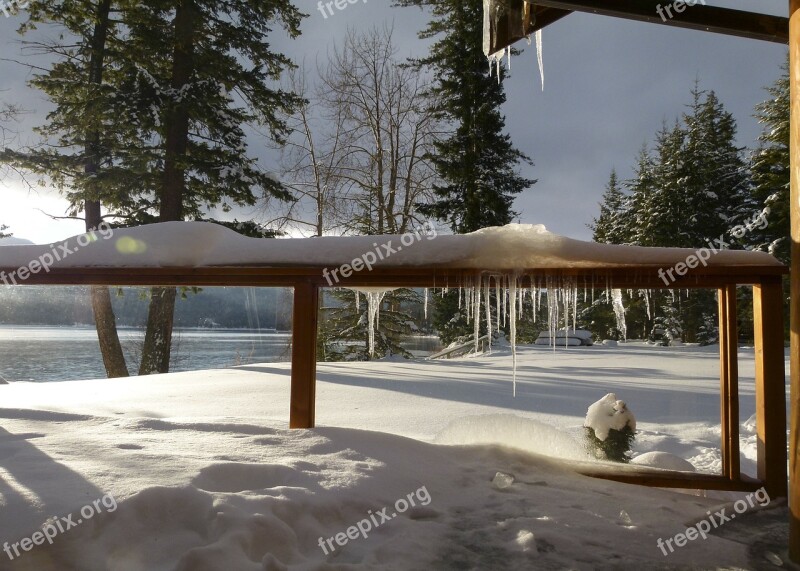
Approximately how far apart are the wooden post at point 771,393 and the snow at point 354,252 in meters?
0.25

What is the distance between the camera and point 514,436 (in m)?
4.09

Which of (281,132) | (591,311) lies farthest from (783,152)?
(281,132)

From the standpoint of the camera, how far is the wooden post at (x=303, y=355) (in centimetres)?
356

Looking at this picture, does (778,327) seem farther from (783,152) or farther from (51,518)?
(783,152)

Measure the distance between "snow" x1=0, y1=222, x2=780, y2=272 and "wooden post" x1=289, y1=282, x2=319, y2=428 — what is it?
0.87ft

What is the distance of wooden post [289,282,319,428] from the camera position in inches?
140

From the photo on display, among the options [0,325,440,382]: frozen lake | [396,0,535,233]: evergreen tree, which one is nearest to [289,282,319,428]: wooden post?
[0,325,440,382]: frozen lake

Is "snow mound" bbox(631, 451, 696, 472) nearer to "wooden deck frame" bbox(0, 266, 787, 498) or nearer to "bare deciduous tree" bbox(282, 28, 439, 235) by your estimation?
"wooden deck frame" bbox(0, 266, 787, 498)

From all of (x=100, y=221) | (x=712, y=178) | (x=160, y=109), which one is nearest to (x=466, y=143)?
(x=160, y=109)

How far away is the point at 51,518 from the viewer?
196 cm

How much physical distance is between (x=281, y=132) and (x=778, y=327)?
1187cm

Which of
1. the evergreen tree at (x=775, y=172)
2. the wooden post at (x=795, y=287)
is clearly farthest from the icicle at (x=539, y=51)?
the evergreen tree at (x=775, y=172)

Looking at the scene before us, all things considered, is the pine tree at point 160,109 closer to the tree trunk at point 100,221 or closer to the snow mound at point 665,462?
the tree trunk at point 100,221

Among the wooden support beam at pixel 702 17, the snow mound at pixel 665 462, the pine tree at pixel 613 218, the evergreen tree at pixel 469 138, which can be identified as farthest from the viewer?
the pine tree at pixel 613 218
